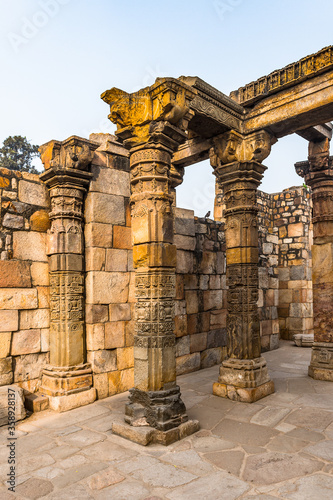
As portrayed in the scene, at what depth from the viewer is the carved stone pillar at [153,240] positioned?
157 inches

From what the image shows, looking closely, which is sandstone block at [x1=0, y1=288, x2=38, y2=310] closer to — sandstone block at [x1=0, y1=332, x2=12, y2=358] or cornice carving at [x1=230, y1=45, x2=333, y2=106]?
sandstone block at [x1=0, y1=332, x2=12, y2=358]

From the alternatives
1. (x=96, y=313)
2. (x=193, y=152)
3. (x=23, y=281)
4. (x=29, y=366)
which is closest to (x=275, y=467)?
(x=96, y=313)

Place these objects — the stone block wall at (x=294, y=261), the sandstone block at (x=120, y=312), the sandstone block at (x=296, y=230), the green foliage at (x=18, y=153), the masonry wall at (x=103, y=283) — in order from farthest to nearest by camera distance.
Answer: the green foliage at (x=18, y=153)
the sandstone block at (x=296, y=230)
the stone block wall at (x=294, y=261)
the sandstone block at (x=120, y=312)
the masonry wall at (x=103, y=283)

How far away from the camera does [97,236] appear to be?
18.2 ft

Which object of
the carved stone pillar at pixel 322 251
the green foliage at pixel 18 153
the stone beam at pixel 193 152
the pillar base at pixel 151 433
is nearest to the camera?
the pillar base at pixel 151 433

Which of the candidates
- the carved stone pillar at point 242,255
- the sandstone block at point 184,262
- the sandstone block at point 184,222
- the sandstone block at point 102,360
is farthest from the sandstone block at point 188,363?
the sandstone block at point 184,222

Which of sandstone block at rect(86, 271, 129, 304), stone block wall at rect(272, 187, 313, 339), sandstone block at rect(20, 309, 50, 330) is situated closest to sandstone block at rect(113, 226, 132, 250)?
sandstone block at rect(86, 271, 129, 304)

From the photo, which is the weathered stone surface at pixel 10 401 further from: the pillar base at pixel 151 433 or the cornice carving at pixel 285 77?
the cornice carving at pixel 285 77

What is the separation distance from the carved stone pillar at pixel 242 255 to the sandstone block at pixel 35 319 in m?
2.71

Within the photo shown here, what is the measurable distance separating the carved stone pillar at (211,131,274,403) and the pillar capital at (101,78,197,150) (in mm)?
1440

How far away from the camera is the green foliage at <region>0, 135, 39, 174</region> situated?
854 inches

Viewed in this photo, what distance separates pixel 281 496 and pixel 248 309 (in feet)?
9.23

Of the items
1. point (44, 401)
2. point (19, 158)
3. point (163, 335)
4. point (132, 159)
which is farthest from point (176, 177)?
point (19, 158)

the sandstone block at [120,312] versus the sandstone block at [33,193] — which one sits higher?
the sandstone block at [33,193]
